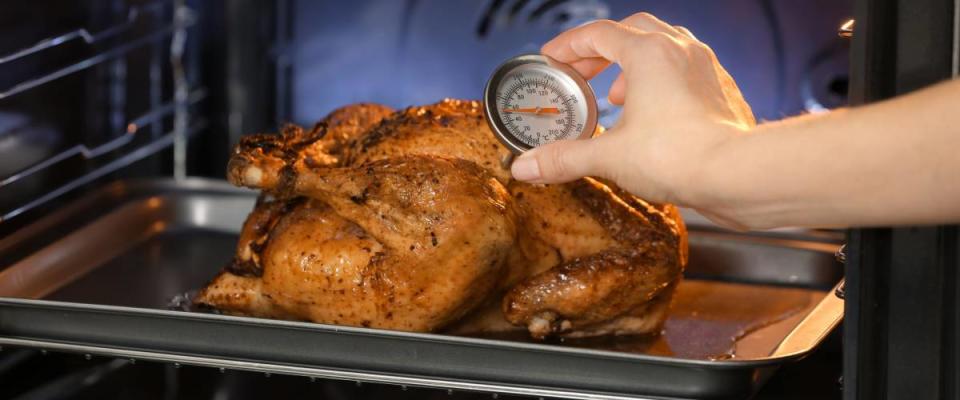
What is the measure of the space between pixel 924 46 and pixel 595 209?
73 cm

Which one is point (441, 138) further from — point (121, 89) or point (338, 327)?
point (121, 89)

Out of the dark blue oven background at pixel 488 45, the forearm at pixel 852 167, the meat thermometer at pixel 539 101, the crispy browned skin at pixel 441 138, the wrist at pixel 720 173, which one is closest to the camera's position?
the forearm at pixel 852 167

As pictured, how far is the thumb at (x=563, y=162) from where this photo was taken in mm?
1482

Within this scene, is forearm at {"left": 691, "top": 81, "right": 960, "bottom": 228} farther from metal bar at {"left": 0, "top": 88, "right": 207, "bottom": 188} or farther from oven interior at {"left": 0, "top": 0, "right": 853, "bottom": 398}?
metal bar at {"left": 0, "top": 88, "right": 207, "bottom": 188}

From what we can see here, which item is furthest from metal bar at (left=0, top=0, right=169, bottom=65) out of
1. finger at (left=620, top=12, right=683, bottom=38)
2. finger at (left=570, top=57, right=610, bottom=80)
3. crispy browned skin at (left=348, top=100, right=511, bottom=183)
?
finger at (left=620, top=12, right=683, bottom=38)

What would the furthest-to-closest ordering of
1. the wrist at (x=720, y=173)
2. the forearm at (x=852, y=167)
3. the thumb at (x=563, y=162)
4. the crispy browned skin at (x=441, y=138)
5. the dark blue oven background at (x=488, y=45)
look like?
the dark blue oven background at (x=488, y=45)
the crispy browned skin at (x=441, y=138)
the thumb at (x=563, y=162)
the wrist at (x=720, y=173)
the forearm at (x=852, y=167)

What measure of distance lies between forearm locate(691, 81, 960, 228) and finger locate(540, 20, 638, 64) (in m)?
0.25

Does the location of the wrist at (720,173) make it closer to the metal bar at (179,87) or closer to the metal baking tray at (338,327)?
the metal baking tray at (338,327)

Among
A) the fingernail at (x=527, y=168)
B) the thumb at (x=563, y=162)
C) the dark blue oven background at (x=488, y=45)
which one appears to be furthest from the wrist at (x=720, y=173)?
the dark blue oven background at (x=488, y=45)

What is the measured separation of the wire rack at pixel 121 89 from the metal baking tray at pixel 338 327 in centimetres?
8

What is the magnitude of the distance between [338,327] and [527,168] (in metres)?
0.38

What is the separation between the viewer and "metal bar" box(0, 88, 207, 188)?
2.31 metres

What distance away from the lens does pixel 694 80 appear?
4.63 feet

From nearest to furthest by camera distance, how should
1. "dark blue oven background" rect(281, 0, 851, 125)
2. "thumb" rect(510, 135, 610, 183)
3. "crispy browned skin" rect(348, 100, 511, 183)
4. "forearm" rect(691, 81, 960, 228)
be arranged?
"forearm" rect(691, 81, 960, 228), "thumb" rect(510, 135, 610, 183), "crispy browned skin" rect(348, 100, 511, 183), "dark blue oven background" rect(281, 0, 851, 125)
